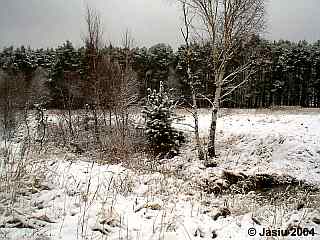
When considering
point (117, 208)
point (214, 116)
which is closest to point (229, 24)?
point (214, 116)

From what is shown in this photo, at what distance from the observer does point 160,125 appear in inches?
853

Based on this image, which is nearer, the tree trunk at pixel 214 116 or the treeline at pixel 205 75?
the tree trunk at pixel 214 116

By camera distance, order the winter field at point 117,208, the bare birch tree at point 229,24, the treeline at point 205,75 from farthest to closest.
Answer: the treeline at point 205,75, the bare birch tree at point 229,24, the winter field at point 117,208

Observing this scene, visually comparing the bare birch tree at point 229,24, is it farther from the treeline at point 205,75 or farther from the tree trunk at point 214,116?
the treeline at point 205,75

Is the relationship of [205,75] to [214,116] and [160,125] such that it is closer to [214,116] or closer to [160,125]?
[160,125]

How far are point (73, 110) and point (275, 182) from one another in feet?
88.5

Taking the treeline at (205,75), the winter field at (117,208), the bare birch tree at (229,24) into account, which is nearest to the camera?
the winter field at (117,208)

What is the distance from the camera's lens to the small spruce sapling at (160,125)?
21.7 meters

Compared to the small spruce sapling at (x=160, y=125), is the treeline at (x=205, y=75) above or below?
above

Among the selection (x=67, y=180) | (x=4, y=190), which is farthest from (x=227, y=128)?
(x=4, y=190)

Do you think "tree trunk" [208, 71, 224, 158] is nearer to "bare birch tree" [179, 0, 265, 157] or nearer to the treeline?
"bare birch tree" [179, 0, 265, 157]

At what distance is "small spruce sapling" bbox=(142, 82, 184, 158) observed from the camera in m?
21.7

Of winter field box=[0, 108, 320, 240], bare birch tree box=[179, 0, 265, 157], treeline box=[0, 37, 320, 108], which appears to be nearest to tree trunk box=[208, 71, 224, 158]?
bare birch tree box=[179, 0, 265, 157]

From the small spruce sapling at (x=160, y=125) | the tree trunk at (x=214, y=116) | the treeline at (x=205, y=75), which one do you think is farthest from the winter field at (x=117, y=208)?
the treeline at (x=205, y=75)
